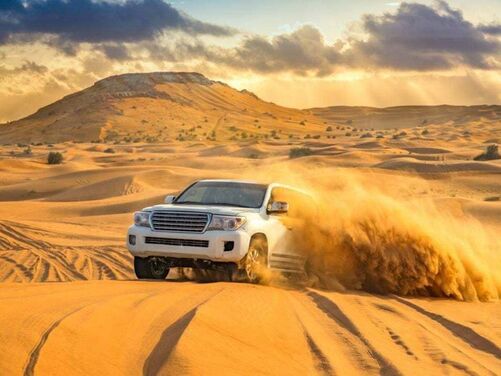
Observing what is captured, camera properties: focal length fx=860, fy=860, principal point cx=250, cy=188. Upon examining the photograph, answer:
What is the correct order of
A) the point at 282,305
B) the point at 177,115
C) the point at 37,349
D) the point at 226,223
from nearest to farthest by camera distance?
1. the point at 37,349
2. the point at 282,305
3. the point at 226,223
4. the point at 177,115

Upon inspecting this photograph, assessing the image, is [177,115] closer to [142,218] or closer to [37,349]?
[142,218]

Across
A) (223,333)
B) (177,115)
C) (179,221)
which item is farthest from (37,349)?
(177,115)

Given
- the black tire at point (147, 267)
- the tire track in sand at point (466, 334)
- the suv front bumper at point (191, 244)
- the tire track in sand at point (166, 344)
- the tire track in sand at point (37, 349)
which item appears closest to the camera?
the tire track in sand at point (37, 349)

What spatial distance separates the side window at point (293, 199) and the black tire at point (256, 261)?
3.36 ft

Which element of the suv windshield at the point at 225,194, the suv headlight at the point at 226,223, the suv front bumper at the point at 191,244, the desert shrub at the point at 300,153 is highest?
the suv windshield at the point at 225,194

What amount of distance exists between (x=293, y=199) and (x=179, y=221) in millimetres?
2094

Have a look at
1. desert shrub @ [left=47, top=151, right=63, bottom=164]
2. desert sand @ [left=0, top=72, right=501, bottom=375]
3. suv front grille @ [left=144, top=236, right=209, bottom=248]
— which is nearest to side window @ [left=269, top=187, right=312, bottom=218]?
desert sand @ [left=0, top=72, right=501, bottom=375]

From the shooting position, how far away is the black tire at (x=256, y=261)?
1120 centimetres

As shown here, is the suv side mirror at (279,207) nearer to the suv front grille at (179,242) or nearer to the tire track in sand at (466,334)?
the suv front grille at (179,242)

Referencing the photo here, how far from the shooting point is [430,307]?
34.3ft

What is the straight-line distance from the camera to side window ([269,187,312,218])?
12.5 metres

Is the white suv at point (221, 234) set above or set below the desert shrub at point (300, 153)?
above

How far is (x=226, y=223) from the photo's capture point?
11.2 metres

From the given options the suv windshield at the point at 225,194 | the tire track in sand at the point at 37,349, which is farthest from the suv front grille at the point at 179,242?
the tire track in sand at the point at 37,349
